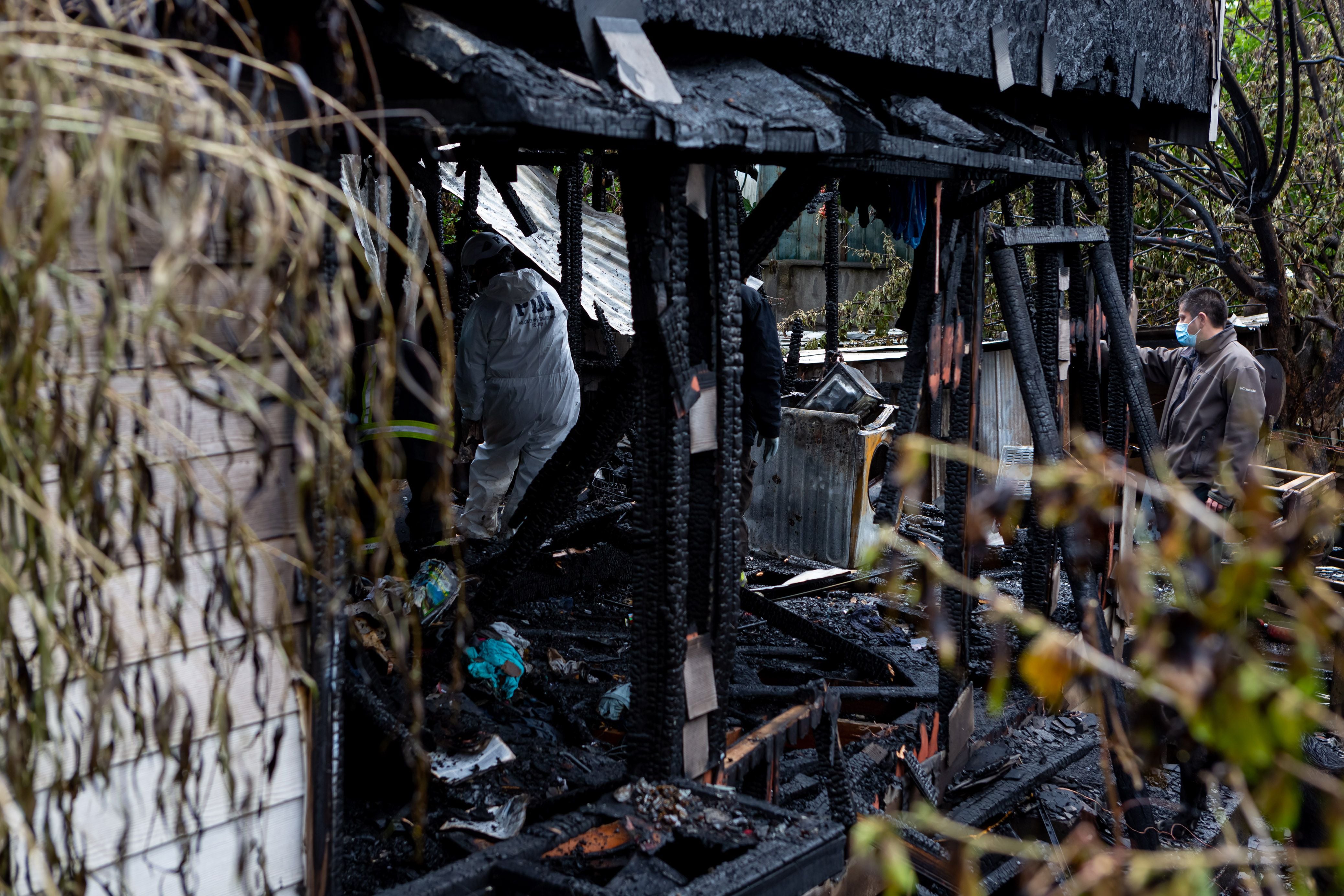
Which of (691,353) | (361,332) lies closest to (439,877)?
(691,353)

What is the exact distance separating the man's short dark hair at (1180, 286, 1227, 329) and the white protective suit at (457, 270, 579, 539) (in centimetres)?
442

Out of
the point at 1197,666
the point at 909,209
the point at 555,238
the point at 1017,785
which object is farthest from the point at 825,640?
the point at 555,238

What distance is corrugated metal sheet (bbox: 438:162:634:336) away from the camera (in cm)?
1070

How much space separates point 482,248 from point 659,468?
4.25 meters

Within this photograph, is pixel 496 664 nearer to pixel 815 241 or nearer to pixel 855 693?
pixel 855 693

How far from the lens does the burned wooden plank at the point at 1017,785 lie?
548cm

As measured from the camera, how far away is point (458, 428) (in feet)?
29.2

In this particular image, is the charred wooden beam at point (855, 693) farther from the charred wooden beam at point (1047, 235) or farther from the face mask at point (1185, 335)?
the face mask at point (1185, 335)

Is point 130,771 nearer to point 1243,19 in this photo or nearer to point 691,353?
point 691,353

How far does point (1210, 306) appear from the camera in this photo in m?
7.58

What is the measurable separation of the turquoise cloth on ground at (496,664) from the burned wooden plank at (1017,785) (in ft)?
7.57

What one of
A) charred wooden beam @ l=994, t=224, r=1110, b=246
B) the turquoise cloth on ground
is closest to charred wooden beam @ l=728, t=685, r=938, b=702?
the turquoise cloth on ground

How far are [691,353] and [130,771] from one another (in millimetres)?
2377

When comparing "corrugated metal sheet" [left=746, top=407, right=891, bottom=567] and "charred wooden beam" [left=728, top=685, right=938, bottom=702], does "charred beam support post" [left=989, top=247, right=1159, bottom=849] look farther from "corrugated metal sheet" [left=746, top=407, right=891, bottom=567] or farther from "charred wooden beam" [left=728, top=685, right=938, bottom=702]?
"corrugated metal sheet" [left=746, top=407, right=891, bottom=567]
